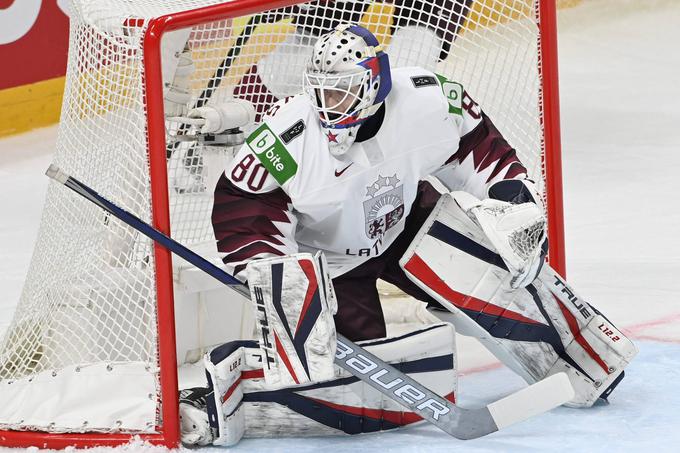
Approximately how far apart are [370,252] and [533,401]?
0.51m

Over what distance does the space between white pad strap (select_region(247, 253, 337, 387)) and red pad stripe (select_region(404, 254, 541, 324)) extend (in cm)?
37

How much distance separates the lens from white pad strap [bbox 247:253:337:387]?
2.46 meters

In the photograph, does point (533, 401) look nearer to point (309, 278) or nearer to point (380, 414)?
point (380, 414)

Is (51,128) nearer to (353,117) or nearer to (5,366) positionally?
(5,366)

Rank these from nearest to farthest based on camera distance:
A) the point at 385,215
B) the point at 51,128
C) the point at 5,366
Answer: the point at 385,215
the point at 5,366
the point at 51,128

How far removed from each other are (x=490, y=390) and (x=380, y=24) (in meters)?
0.90

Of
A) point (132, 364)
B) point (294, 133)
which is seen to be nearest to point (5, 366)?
point (132, 364)

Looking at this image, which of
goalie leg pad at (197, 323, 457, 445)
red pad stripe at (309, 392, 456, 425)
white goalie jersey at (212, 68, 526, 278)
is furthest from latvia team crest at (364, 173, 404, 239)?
red pad stripe at (309, 392, 456, 425)

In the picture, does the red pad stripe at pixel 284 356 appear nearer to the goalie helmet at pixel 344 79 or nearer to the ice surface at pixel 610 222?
the ice surface at pixel 610 222

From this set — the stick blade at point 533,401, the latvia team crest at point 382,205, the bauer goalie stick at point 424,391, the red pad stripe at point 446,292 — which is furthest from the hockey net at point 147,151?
the stick blade at point 533,401

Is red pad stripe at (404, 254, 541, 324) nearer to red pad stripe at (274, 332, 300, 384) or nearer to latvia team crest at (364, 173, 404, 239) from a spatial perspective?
latvia team crest at (364, 173, 404, 239)

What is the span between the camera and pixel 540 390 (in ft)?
8.56

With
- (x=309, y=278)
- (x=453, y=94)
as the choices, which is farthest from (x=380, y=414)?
(x=453, y=94)

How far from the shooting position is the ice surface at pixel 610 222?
2.68 metres
